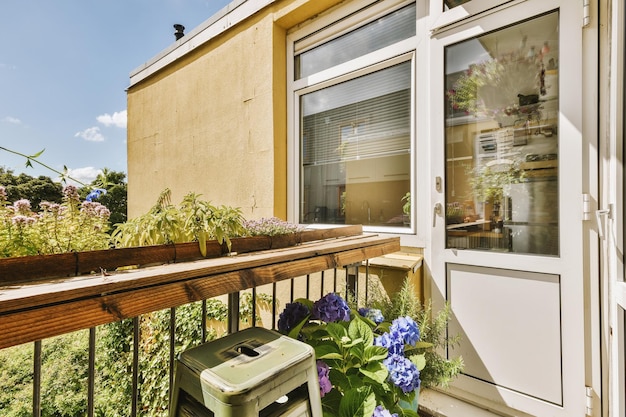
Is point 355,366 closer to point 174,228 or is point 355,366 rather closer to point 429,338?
point 429,338

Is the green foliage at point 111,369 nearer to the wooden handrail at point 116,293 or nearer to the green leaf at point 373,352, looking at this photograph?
the green leaf at point 373,352

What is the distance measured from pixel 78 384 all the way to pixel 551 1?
14.6 feet

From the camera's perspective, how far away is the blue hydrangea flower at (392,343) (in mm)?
1107

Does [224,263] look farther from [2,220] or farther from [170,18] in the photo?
[170,18]

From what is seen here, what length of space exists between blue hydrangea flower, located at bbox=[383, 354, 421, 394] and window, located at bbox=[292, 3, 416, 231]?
3.80 ft

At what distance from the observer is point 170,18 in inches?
158

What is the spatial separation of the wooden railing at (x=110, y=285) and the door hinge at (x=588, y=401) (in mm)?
1494

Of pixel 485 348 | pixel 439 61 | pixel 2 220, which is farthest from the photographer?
pixel 439 61

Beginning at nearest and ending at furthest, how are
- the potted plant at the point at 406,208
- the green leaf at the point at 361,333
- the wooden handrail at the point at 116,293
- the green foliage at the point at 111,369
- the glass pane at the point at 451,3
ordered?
1. the wooden handrail at the point at 116,293
2. the green leaf at the point at 361,333
3. the glass pane at the point at 451,3
4. the potted plant at the point at 406,208
5. the green foliage at the point at 111,369

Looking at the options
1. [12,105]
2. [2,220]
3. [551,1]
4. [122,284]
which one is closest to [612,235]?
[551,1]

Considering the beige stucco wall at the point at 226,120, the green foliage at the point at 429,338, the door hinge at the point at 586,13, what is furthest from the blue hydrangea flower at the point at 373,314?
the door hinge at the point at 586,13

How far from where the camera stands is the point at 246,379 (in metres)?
0.66

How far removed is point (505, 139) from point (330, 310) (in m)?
1.41

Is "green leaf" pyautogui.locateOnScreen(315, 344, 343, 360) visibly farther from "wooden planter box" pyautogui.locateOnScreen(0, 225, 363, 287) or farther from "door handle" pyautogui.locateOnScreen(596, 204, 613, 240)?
"door handle" pyautogui.locateOnScreen(596, 204, 613, 240)
